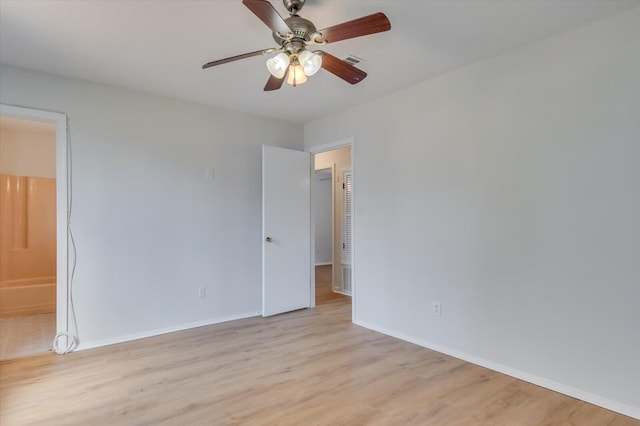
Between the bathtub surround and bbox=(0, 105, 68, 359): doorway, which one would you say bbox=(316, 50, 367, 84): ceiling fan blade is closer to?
bbox=(0, 105, 68, 359): doorway

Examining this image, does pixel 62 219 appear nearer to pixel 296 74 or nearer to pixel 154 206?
pixel 154 206

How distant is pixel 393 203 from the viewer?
11.7 feet

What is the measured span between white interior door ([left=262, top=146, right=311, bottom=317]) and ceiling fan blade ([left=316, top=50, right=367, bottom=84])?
2098 millimetres

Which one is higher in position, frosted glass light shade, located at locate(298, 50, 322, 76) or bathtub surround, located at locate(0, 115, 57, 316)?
frosted glass light shade, located at locate(298, 50, 322, 76)

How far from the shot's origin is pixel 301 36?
1.93 meters

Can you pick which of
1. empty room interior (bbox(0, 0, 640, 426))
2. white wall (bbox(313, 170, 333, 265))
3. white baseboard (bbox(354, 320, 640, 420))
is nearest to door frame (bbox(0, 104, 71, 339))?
empty room interior (bbox(0, 0, 640, 426))

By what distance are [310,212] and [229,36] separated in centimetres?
263

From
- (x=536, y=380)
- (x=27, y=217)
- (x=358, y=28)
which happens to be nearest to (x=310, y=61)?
(x=358, y=28)

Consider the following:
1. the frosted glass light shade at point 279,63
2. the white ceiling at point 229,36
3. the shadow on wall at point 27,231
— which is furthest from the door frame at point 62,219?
the frosted glass light shade at point 279,63

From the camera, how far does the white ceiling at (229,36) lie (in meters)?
2.09

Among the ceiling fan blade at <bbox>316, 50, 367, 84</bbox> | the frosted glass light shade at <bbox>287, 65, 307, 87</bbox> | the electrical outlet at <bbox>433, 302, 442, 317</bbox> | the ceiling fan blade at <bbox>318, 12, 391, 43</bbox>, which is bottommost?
the electrical outlet at <bbox>433, 302, 442, 317</bbox>

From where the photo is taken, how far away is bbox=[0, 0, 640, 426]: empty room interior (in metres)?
2.15

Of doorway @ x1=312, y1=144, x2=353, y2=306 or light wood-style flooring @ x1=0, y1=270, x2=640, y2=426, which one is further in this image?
doorway @ x1=312, y1=144, x2=353, y2=306

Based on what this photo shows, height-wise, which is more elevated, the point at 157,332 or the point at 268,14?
the point at 268,14
